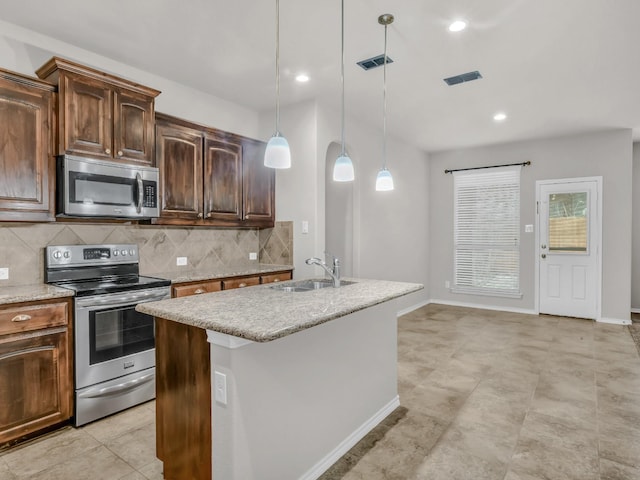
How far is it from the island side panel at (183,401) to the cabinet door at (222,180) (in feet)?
6.61

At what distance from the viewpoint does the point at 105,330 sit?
2.64m

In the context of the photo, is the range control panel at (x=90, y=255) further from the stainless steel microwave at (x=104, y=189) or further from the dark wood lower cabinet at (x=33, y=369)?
the dark wood lower cabinet at (x=33, y=369)

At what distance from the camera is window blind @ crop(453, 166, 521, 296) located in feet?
20.0

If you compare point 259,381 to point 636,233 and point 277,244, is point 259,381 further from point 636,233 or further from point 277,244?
point 636,233

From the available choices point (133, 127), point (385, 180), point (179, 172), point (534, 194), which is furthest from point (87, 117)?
point (534, 194)

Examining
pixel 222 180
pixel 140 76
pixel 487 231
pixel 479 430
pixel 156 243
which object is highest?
pixel 140 76

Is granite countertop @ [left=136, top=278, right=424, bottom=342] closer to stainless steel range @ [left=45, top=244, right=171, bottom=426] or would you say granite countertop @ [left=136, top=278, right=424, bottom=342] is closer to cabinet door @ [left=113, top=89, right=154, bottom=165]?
stainless steel range @ [left=45, top=244, right=171, bottom=426]

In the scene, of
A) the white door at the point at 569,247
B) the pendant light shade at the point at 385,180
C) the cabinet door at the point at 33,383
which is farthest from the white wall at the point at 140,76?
the white door at the point at 569,247

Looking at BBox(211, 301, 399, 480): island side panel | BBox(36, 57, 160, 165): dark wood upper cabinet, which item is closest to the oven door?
BBox(36, 57, 160, 165): dark wood upper cabinet

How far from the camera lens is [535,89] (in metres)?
3.88

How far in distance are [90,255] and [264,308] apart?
203 cm

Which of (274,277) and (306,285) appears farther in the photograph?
(274,277)

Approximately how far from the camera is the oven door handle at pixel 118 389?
256 cm

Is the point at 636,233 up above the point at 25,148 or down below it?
below
